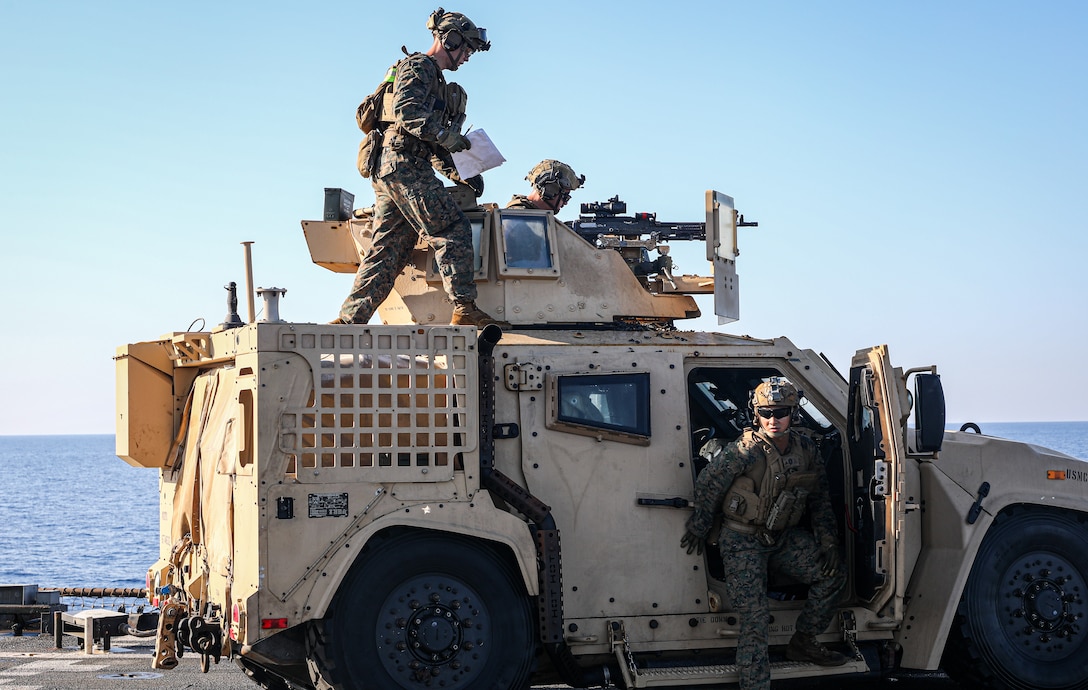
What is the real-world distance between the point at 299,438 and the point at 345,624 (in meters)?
1.00

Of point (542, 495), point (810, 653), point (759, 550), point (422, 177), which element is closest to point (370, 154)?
point (422, 177)

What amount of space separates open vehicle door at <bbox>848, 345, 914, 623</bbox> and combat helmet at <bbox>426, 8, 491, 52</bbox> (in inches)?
128

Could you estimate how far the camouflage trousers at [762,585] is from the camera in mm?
7676

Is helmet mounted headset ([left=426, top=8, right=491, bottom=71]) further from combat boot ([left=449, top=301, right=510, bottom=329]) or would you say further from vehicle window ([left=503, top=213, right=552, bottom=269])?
combat boot ([left=449, top=301, right=510, bottom=329])

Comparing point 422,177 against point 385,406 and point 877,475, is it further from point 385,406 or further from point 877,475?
point 877,475

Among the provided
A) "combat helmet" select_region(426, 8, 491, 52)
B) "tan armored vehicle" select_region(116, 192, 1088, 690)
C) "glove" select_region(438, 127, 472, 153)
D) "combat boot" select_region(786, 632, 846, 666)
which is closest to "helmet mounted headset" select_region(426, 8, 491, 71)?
"combat helmet" select_region(426, 8, 491, 52)

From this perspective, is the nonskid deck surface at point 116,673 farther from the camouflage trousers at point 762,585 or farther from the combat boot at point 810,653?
the camouflage trousers at point 762,585

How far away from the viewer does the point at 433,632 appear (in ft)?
23.9

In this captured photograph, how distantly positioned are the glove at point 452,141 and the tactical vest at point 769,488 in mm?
2633

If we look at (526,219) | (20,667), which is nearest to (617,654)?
(526,219)

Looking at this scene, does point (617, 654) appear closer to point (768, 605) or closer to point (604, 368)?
point (768, 605)

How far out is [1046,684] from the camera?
26.7 feet

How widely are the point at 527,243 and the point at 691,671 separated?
9.45ft

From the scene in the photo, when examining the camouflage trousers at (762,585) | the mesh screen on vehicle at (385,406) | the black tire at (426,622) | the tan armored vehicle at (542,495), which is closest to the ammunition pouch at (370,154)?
the tan armored vehicle at (542,495)
